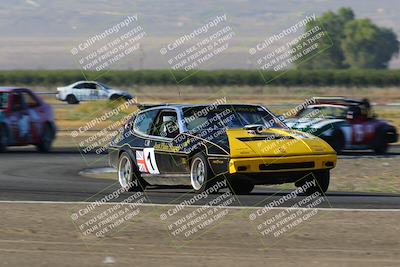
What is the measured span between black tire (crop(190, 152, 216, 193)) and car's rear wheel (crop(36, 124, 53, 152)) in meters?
10.8

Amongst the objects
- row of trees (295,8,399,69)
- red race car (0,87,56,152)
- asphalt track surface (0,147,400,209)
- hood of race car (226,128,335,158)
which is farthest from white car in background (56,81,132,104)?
row of trees (295,8,399,69)

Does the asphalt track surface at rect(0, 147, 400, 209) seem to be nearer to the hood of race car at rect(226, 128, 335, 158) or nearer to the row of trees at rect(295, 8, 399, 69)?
the hood of race car at rect(226, 128, 335, 158)

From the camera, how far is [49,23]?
196250 millimetres

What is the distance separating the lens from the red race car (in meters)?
23.1

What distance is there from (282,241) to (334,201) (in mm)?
3976

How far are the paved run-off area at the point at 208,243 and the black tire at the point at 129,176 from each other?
2.97 m

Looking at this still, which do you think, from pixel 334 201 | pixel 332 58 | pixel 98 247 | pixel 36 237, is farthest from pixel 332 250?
pixel 332 58

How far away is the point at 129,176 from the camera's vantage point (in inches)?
607

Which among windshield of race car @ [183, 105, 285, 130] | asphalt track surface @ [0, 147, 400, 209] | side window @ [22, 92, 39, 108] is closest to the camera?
asphalt track surface @ [0, 147, 400, 209]

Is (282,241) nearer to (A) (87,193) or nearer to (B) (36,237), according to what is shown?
(B) (36,237)

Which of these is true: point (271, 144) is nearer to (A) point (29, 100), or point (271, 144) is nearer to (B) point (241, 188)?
(B) point (241, 188)

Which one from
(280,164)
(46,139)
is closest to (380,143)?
(46,139)

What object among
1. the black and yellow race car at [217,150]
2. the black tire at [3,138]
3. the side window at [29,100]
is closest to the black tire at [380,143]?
the side window at [29,100]

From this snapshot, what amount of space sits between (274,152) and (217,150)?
0.76 metres
